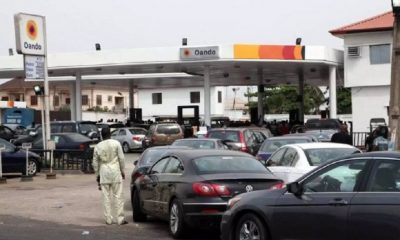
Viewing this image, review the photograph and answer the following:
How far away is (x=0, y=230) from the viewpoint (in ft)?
40.3

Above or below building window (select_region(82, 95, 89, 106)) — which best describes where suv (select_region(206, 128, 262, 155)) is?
below

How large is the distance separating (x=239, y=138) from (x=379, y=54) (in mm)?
16104

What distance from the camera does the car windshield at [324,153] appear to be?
13.5 m

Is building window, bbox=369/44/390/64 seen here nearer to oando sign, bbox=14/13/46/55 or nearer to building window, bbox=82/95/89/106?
oando sign, bbox=14/13/46/55

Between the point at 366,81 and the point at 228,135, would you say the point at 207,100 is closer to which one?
the point at 366,81

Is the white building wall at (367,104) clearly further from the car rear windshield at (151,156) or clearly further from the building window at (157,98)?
the building window at (157,98)

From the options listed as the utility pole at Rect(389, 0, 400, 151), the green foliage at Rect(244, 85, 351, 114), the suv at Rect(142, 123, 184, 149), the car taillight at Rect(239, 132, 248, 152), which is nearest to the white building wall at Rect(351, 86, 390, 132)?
the suv at Rect(142, 123, 184, 149)

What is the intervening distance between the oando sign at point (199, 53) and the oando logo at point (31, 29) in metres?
11.5

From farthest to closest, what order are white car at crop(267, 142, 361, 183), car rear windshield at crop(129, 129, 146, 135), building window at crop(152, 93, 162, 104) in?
building window at crop(152, 93, 162, 104) → car rear windshield at crop(129, 129, 146, 135) → white car at crop(267, 142, 361, 183)

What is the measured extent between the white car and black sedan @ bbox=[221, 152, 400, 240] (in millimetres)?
4617

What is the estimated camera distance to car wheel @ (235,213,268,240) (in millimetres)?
8609

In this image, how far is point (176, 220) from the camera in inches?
436

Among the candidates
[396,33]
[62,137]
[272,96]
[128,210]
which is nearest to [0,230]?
[128,210]

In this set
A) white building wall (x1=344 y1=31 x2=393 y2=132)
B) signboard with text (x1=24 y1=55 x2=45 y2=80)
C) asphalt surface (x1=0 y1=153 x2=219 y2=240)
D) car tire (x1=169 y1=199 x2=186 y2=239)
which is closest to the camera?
car tire (x1=169 y1=199 x2=186 y2=239)
